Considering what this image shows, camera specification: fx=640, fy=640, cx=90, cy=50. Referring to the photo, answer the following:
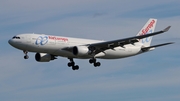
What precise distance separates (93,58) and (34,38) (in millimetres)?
9868

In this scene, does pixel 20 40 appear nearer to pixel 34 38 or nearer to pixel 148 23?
pixel 34 38

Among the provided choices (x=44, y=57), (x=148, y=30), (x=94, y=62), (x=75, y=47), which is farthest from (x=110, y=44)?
(x=148, y=30)

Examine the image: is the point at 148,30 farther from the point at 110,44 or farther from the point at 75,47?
the point at 75,47

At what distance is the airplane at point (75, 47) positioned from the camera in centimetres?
8644

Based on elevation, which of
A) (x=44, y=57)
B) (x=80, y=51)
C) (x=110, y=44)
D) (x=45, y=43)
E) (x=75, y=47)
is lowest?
(x=80, y=51)

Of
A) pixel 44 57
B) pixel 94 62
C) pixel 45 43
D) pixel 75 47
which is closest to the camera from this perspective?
pixel 45 43

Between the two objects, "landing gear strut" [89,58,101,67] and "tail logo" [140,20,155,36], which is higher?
"tail logo" [140,20,155,36]

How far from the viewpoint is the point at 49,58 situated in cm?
9275

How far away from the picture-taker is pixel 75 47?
88.7 m

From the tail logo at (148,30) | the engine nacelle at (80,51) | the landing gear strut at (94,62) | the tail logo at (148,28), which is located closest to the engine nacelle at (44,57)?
the engine nacelle at (80,51)

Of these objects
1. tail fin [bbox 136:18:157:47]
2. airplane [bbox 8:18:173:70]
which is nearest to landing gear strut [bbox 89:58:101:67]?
airplane [bbox 8:18:173:70]

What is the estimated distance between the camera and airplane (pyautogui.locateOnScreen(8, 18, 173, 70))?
86.4 metres

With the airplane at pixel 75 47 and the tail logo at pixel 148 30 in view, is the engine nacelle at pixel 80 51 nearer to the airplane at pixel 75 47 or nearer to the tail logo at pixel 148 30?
the airplane at pixel 75 47

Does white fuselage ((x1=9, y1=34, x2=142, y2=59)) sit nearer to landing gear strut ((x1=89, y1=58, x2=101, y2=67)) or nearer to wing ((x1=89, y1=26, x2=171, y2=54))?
wing ((x1=89, y1=26, x2=171, y2=54))
